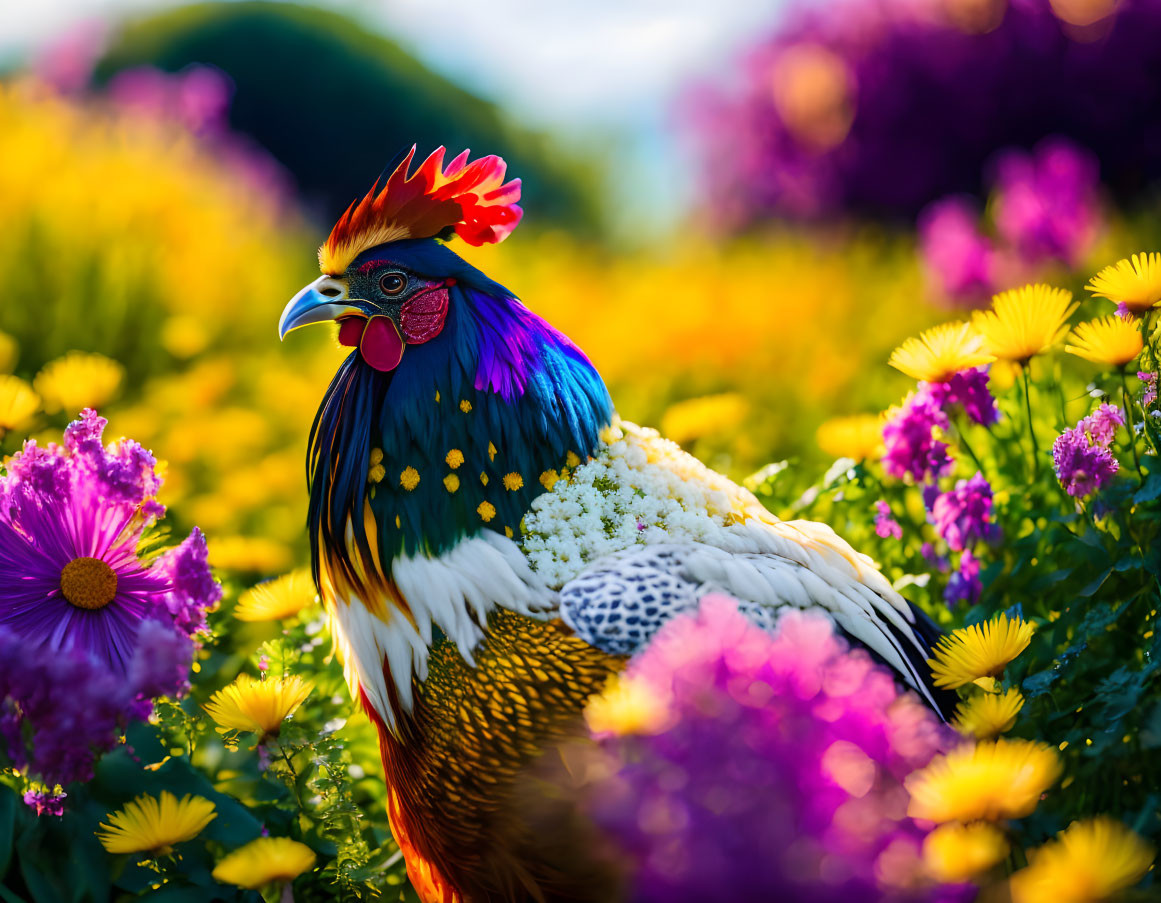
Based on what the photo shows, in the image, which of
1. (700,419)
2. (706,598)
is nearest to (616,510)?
(706,598)

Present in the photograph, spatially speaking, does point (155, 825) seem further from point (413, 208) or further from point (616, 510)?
point (413, 208)

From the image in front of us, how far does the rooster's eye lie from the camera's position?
177 centimetres

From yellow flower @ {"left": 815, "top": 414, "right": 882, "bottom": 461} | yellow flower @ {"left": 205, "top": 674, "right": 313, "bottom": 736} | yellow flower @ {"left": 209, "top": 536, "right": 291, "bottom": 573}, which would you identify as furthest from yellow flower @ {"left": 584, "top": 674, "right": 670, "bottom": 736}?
yellow flower @ {"left": 209, "top": 536, "right": 291, "bottom": 573}

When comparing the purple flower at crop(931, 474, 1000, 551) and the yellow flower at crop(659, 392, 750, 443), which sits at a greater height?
the yellow flower at crop(659, 392, 750, 443)

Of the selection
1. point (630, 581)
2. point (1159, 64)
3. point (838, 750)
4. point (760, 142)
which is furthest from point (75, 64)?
point (838, 750)

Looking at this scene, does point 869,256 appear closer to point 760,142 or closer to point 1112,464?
point 760,142

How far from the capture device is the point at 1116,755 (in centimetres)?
150

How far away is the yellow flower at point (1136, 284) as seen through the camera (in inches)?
66.4

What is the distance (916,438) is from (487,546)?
3.40 feet

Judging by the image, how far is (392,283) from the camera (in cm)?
178

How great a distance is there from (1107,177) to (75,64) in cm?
679

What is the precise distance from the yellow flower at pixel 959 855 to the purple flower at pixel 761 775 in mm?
27

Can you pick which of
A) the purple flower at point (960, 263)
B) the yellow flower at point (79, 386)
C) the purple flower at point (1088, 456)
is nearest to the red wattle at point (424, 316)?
the yellow flower at point (79, 386)

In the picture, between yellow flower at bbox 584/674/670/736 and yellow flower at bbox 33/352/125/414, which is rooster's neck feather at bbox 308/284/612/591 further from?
yellow flower at bbox 33/352/125/414
